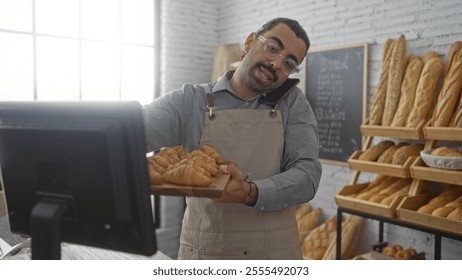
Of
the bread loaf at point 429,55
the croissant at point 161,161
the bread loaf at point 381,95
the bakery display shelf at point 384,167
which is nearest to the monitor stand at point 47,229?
the croissant at point 161,161

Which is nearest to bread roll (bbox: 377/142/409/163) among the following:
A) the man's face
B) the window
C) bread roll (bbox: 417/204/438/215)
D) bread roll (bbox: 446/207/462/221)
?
bread roll (bbox: 417/204/438/215)

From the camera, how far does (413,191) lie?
96.2 inches

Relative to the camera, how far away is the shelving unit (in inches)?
87.1

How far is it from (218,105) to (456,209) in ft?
4.48

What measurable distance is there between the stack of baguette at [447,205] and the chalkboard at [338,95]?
0.83 m

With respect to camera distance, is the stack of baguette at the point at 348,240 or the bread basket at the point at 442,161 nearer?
the bread basket at the point at 442,161

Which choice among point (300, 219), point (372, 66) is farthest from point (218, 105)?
point (300, 219)

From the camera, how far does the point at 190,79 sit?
421cm

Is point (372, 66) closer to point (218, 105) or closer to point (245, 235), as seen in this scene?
point (218, 105)

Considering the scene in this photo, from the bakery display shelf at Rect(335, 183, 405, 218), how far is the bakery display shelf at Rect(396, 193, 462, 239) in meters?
0.04

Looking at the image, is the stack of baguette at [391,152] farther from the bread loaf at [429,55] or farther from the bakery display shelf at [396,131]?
the bread loaf at [429,55]

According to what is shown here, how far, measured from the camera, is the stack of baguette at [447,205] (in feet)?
7.10

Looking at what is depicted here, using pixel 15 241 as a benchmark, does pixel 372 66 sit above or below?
above

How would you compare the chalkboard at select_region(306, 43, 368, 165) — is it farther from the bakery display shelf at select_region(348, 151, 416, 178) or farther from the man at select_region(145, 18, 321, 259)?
the man at select_region(145, 18, 321, 259)
